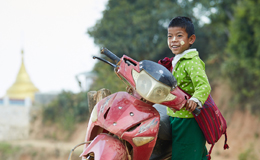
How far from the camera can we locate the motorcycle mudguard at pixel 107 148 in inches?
73.5

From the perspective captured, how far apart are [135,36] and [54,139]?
23.0 feet

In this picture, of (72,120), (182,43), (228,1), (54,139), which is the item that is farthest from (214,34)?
(182,43)

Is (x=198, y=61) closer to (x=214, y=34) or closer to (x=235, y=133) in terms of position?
(x=235, y=133)

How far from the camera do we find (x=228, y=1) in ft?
41.1

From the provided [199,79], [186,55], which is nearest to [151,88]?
[199,79]

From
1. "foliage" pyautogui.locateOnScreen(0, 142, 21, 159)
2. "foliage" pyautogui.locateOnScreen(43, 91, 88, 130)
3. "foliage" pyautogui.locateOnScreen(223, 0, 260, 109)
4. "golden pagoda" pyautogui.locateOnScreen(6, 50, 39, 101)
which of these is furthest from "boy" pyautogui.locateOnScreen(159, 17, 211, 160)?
"golden pagoda" pyautogui.locateOnScreen(6, 50, 39, 101)

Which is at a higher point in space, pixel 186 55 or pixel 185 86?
pixel 186 55

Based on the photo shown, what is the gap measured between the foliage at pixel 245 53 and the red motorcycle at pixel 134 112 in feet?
26.7

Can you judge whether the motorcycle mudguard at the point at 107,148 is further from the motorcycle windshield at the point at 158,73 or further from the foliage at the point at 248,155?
the foliage at the point at 248,155

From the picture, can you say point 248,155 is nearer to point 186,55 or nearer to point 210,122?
point 210,122

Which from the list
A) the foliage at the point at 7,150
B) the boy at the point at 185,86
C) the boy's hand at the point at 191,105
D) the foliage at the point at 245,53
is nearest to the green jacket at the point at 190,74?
the boy at the point at 185,86

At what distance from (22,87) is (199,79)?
20689 mm

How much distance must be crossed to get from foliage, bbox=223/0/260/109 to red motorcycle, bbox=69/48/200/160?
26.7 feet

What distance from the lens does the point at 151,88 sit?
1791 millimetres
